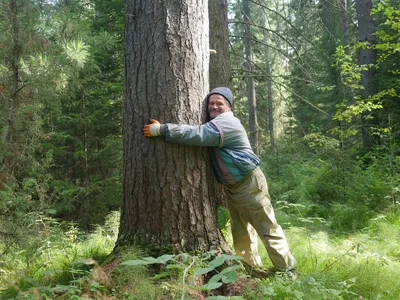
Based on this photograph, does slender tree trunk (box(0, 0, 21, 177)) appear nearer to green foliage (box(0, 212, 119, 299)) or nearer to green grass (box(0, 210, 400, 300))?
green foliage (box(0, 212, 119, 299))

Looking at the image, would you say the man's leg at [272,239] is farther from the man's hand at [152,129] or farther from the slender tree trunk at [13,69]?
the slender tree trunk at [13,69]

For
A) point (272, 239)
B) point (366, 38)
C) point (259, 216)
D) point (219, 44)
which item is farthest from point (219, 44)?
point (366, 38)

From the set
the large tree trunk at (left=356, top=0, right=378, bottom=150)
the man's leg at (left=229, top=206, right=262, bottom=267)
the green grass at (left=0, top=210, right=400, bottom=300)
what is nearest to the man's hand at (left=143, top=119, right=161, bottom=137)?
the green grass at (left=0, top=210, right=400, bottom=300)

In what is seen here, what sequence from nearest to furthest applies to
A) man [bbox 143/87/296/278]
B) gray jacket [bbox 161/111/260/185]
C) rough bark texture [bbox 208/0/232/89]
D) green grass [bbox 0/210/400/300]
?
green grass [bbox 0/210/400/300]
gray jacket [bbox 161/111/260/185]
man [bbox 143/87/296/278]
rough bark texture [bbox 208/0/232/89]

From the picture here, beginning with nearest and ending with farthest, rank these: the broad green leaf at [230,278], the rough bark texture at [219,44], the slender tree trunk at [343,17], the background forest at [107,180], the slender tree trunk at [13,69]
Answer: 1. the broad green leaf at [230,278]
2. the background forest at [107,180]
3. the slender tree trunk at [13,69]
4. the rough bark texture at [219,44]
5. the slender tree trunk at [343,17]

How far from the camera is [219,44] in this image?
6.20 meters

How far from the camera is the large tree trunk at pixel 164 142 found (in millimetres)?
3170

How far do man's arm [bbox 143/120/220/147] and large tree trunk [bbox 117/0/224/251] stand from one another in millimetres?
99

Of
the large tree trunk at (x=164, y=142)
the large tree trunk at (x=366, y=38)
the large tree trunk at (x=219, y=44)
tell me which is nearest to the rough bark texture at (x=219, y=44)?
the large tree trunk at (x=219, y=44)

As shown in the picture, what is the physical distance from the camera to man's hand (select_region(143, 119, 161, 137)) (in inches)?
122

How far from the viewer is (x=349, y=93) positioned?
14.3 meters

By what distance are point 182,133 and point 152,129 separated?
0.27m

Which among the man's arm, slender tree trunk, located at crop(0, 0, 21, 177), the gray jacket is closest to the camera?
the man's arm

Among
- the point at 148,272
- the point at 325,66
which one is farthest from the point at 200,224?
the point at 325,66
